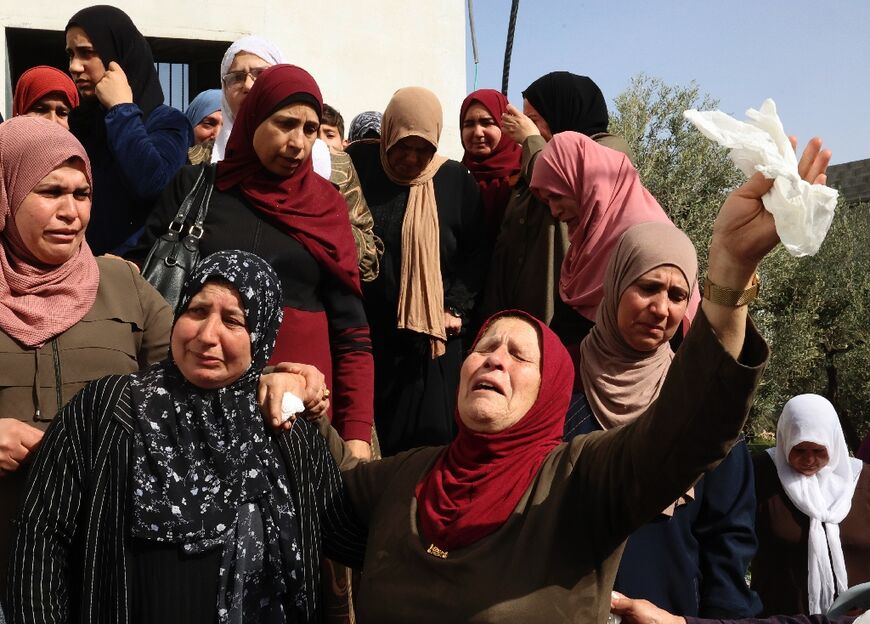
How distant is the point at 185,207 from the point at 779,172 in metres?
2.33

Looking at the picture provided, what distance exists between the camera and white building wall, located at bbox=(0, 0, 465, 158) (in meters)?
10.2

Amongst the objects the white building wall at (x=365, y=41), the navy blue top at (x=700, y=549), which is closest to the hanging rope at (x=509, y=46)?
the white building wall at (x=365, y=41)

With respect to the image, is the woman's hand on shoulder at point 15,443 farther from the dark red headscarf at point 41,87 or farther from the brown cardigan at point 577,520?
the dark red headscarf at point 41,87

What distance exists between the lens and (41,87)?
492cm

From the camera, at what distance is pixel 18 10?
31.0 ft

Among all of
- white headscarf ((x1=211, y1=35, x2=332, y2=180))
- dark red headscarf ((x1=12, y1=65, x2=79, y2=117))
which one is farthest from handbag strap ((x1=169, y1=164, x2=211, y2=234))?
dark red headscarf ((x1=12, y1=65, x2=79, y2=117))

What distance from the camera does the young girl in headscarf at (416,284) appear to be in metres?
5.03

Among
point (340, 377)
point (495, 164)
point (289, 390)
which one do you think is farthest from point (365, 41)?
point (289, 390)

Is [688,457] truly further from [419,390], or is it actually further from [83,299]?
[419,390]

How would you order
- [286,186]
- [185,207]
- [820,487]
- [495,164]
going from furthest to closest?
[495,164], [820,487], [286,186], [185,207]

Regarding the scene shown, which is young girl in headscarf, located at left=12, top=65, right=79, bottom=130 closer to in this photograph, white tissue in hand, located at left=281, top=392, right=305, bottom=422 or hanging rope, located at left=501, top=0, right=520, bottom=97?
white tissue in hand, located at left=281, top=392, right=305, bottom=422

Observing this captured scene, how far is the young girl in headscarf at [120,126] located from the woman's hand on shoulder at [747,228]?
2490 mm

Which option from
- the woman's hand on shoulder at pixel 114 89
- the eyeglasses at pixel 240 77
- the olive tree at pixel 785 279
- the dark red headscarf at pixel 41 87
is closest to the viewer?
the woman's hand on shoulder at pixel 114 89

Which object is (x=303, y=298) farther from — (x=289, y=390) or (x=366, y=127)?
(x=366, y=127)
